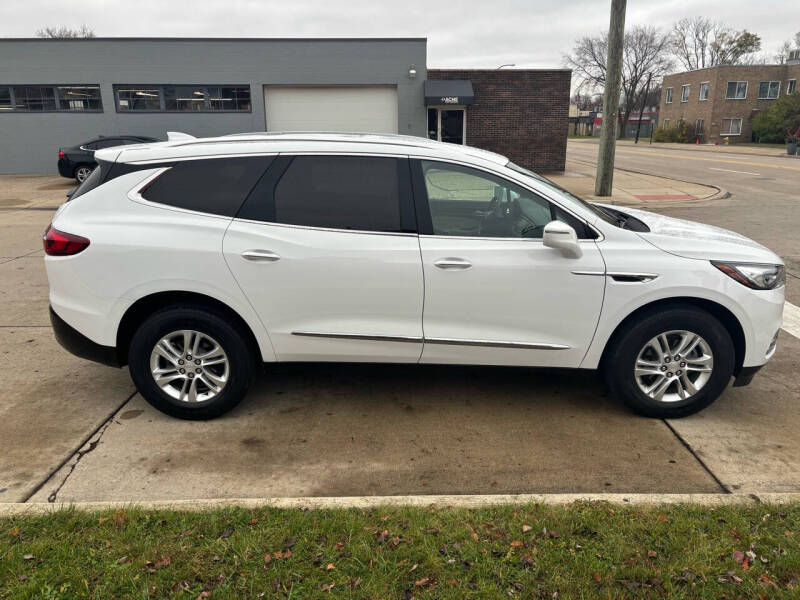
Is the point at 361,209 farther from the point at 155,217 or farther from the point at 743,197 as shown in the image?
the point at 743,197

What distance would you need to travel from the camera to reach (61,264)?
151 inches

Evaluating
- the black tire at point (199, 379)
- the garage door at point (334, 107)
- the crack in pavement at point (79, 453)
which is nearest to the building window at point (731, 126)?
the garage door at point (334, 107)

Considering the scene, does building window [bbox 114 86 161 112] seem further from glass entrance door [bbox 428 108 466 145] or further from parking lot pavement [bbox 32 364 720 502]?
parking lot pavement [bbox 32 364 720 502]

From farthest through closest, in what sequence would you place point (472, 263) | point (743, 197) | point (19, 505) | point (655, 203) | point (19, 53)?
1. point (19, 53)
2. point (743, 197)
3. point (655, 203)
4. point (472, 263)
5. point (19, 505)

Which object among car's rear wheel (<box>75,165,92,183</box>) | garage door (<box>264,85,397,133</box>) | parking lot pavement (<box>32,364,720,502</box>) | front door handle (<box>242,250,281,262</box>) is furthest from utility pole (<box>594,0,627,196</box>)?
car's rear wheel (<box>75,165,92,183</box>)

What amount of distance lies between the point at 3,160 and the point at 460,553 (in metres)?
26.7

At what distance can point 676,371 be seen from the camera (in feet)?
13.0

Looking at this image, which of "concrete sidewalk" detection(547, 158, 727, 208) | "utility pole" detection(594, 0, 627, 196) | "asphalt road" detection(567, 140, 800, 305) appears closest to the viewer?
"asphalt road" detection(567, 140, 800, 305)

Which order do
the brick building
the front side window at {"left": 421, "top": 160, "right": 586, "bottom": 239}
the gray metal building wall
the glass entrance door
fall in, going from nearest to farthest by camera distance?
the front side window at {"left": 421, "top": 160, "right": 586, "bottom": 239} → the gray metal building wall → the glass entrance door → the brick building

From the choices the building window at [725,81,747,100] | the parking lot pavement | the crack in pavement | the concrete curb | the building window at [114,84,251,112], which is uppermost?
the building window at [725,81,747,100]

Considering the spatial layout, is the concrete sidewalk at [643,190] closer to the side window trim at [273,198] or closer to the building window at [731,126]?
the side window trim at [273,198]

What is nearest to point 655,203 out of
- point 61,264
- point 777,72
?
point 61,264

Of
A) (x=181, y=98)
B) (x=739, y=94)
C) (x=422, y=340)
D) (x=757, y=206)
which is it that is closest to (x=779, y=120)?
(x=739, y=94)

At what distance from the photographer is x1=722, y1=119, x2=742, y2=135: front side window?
54.9 meters
